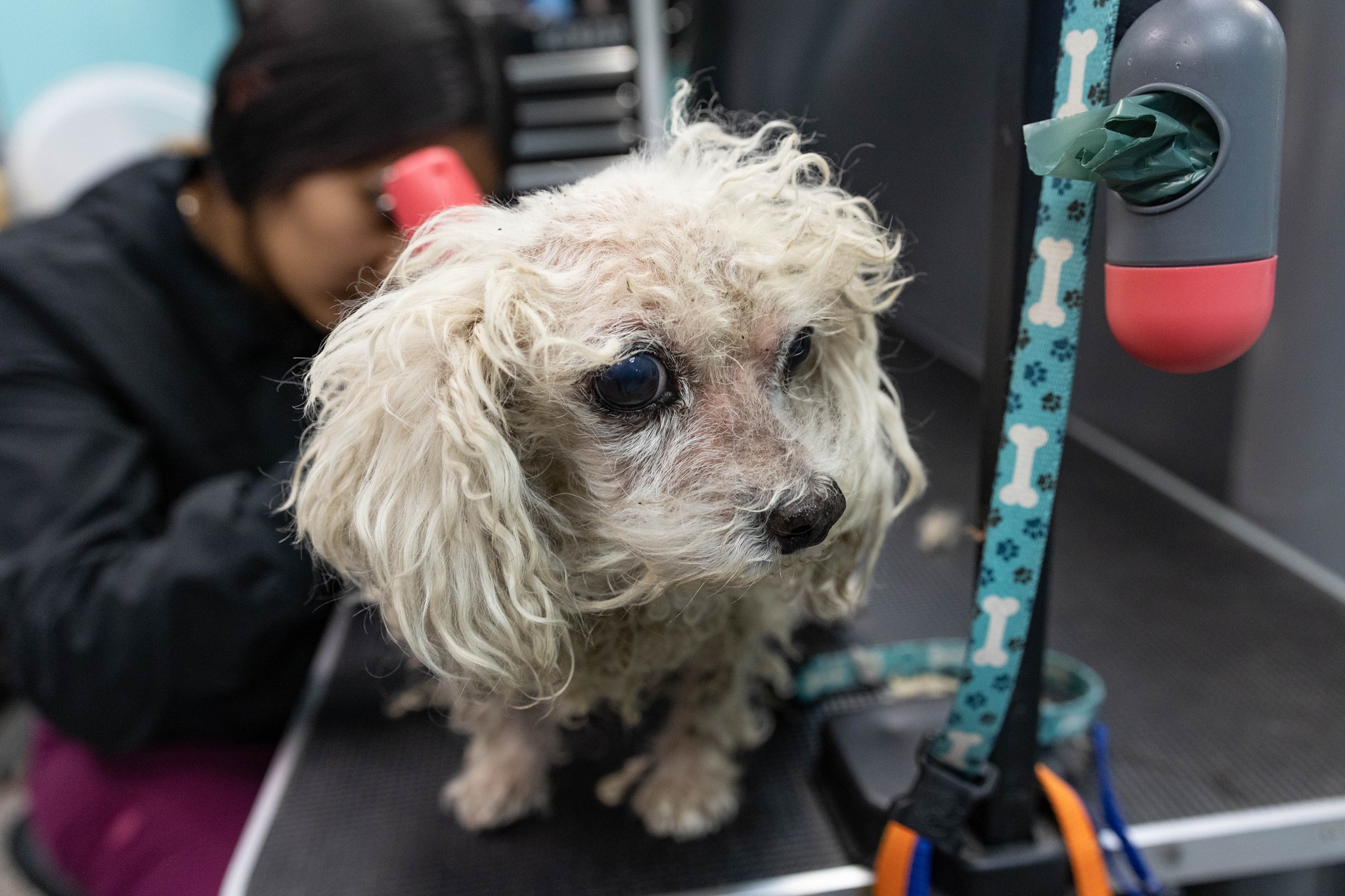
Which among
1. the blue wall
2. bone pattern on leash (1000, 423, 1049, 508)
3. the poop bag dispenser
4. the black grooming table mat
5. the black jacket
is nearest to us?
the poop bag dispenser

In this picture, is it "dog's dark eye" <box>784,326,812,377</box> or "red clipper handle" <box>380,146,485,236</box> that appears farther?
"red clipper handle" <box>380,146,485,236</box>

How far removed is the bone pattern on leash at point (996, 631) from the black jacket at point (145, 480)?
1.31 ft

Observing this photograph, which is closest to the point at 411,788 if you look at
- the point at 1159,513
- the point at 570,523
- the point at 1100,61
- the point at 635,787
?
the point at 635,787

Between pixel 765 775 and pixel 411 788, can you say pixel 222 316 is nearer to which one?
pixel 411 788

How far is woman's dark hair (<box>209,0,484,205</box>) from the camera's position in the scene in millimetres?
687

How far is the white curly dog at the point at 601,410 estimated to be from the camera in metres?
0.31

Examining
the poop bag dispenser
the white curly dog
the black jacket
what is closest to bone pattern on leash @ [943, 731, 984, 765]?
the white curly dog

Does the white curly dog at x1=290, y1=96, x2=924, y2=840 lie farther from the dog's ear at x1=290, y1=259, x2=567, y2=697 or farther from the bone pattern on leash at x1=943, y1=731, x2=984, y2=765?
the bone pattern on leash at x1=943, y1=731, x2=984, y2=765

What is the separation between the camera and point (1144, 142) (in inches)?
10.2

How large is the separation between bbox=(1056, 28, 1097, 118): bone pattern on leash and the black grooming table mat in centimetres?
16

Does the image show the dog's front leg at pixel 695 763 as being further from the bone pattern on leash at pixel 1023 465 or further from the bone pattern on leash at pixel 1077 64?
the bone pattern on leash at pixel 1077 64

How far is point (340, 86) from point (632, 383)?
0.54 metres

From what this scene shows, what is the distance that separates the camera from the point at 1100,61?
0.97 feet

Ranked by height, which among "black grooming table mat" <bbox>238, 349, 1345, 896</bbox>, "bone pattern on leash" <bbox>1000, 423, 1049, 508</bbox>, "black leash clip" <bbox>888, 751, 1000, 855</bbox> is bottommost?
"black grooming table mat" <bbox>238, 349, 1345, 896</bbox>
